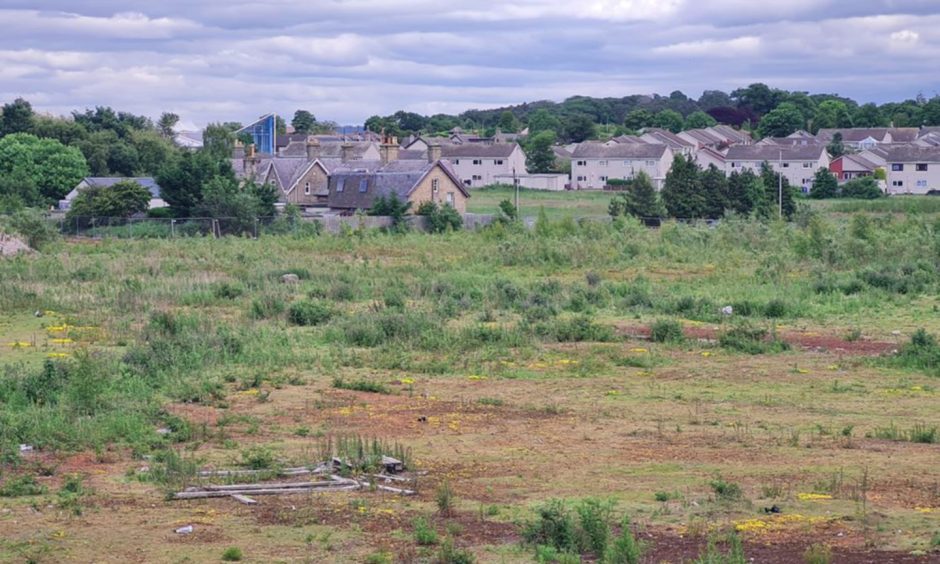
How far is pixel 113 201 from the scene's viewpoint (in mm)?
57875

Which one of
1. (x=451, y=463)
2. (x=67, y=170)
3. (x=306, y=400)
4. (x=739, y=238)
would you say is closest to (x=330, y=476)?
(x=451, y=463)

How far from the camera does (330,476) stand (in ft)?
48.5

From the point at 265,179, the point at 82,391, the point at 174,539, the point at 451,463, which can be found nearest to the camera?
the point at 174,539

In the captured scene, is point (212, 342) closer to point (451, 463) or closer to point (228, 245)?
point (451, 463)

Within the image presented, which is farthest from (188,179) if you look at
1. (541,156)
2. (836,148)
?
(836,148)

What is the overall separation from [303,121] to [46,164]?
263 ft

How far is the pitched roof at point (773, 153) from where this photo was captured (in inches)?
3696

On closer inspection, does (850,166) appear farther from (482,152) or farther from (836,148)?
(482,152)

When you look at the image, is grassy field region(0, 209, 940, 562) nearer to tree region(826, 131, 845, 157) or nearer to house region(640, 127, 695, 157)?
tree region(826, 131, 845, 157)

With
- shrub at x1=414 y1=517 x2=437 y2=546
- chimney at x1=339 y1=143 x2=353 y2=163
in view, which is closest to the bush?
shrub at x1=414 y1=517 x2=437 y2=546

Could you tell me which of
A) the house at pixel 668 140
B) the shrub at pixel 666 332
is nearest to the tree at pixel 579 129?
the house at pixel 668 140

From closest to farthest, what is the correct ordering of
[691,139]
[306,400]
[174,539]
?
[174,539], [306,400], [691,139]

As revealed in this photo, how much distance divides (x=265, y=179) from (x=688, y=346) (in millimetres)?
46189

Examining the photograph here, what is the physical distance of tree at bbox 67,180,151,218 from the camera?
5788cm
